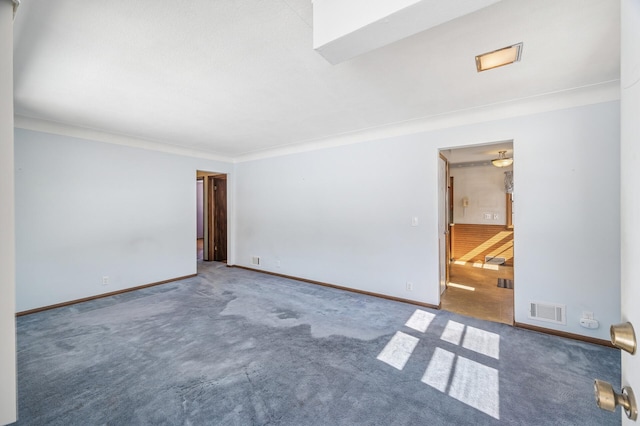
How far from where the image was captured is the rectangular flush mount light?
6.44 ft

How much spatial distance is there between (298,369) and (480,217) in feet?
19.9

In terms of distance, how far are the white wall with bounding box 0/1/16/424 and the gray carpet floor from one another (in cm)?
121

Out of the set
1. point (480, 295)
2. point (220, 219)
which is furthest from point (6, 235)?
point (220, 219)

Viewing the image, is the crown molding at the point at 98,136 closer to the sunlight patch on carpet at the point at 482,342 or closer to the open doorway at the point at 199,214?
the open doorway at the point at 199,214

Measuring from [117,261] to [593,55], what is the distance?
608 centimetres

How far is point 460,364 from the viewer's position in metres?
2.25

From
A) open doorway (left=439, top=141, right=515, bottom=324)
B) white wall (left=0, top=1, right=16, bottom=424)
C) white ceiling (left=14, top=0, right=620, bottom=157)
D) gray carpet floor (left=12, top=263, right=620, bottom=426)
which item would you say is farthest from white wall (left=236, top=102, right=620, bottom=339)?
white wall (left=0, top=1, right=16, bottom=424)

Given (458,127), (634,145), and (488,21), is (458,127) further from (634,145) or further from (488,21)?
(634,145)

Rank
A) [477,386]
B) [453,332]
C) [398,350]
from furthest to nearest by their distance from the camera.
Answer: [453,332]
[398,350]
[477,386]

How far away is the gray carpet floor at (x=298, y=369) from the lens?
174 centimetres

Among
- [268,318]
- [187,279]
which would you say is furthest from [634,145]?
[187,279]

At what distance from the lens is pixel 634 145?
0.62 metres

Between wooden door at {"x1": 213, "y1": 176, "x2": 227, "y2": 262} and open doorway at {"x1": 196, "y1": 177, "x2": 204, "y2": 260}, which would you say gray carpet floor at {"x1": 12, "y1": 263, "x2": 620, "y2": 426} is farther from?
open doorway at {"x1": 196, "y1": 177, "x2": 204, "y2": 260}

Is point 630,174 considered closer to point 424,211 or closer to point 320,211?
point 424,211
